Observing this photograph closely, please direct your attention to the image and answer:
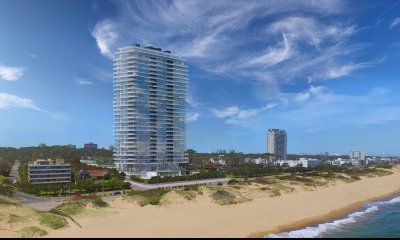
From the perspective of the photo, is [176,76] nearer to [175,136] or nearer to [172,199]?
[175,136]

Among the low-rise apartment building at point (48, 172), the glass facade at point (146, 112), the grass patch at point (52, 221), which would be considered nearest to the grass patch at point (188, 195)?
the grass patch at point (52, 221)

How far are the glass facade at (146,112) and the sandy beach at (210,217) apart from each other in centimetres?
5586

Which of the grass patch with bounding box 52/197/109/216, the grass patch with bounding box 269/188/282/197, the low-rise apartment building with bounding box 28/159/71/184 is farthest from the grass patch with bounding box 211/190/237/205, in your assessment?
the low-rise apartment building with bounding box 28/159/71/184

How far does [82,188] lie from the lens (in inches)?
2633

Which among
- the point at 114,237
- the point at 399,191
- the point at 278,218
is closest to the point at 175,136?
the point at 399,191

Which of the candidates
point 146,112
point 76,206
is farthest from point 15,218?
point 146,112

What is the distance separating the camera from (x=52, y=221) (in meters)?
35.5

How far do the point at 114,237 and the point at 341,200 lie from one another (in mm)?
40249

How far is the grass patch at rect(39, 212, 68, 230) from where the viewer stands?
34.4m

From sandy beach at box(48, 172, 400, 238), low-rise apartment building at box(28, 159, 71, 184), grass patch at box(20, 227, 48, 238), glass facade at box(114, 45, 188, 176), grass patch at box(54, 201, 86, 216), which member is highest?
glass facade at box(114, 45, 188, 176)

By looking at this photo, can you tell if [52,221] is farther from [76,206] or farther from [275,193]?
[275,193]

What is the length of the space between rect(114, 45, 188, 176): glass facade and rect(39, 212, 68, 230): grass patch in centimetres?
6538

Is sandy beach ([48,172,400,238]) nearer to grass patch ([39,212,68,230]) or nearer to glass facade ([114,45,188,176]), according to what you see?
grass patch ([39,212,68,230])

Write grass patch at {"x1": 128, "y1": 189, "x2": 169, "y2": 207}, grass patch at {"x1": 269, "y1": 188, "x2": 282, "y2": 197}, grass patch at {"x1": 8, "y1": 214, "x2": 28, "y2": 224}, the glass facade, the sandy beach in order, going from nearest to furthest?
the sandy beach
grass patch at {"x1": 8, "y1": 214, "x2": 28, "y2": 224}
grass patch at {"x1": 128, "y1": 189, "x2": 169, "y2": 207}
grass patch at {"x1": 269, "y1": 188, "x2": 282, "y2": 197}
the glass facade
